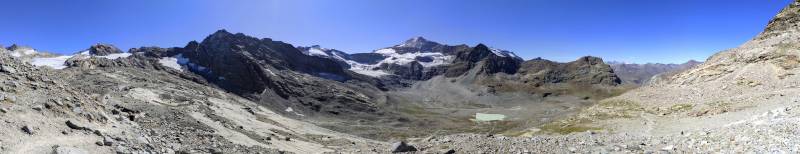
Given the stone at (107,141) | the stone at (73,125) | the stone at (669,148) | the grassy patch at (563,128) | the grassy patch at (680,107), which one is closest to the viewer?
the stone at (107,141)

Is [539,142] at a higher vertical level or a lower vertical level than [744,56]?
lower

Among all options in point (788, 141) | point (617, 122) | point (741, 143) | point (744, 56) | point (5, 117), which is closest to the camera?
point (5, 117)

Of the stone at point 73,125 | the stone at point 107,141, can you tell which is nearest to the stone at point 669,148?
the stone at point 107,141

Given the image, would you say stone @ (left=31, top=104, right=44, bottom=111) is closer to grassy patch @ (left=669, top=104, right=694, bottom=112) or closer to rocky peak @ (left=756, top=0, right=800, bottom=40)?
grassy patch @ (left=669, top=104, right=694, bottom=112)

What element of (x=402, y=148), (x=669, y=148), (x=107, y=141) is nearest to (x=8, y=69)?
(x=107, y=141)

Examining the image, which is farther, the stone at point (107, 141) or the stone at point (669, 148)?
the stone at point (669, 148)

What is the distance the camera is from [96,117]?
1491 inches

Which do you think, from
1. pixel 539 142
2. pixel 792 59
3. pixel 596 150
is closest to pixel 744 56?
pixel 792 59

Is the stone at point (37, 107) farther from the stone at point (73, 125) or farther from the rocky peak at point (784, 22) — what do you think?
the rocky peak at point (784, 22)

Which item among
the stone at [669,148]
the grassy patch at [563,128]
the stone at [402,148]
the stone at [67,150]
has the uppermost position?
the stone at [669,148]

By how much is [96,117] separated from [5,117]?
776 cm

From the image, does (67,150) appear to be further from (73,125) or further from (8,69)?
(8,69)

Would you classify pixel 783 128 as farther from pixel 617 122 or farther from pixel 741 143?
pixel 617 122

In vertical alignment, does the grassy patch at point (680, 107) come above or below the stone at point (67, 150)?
above
